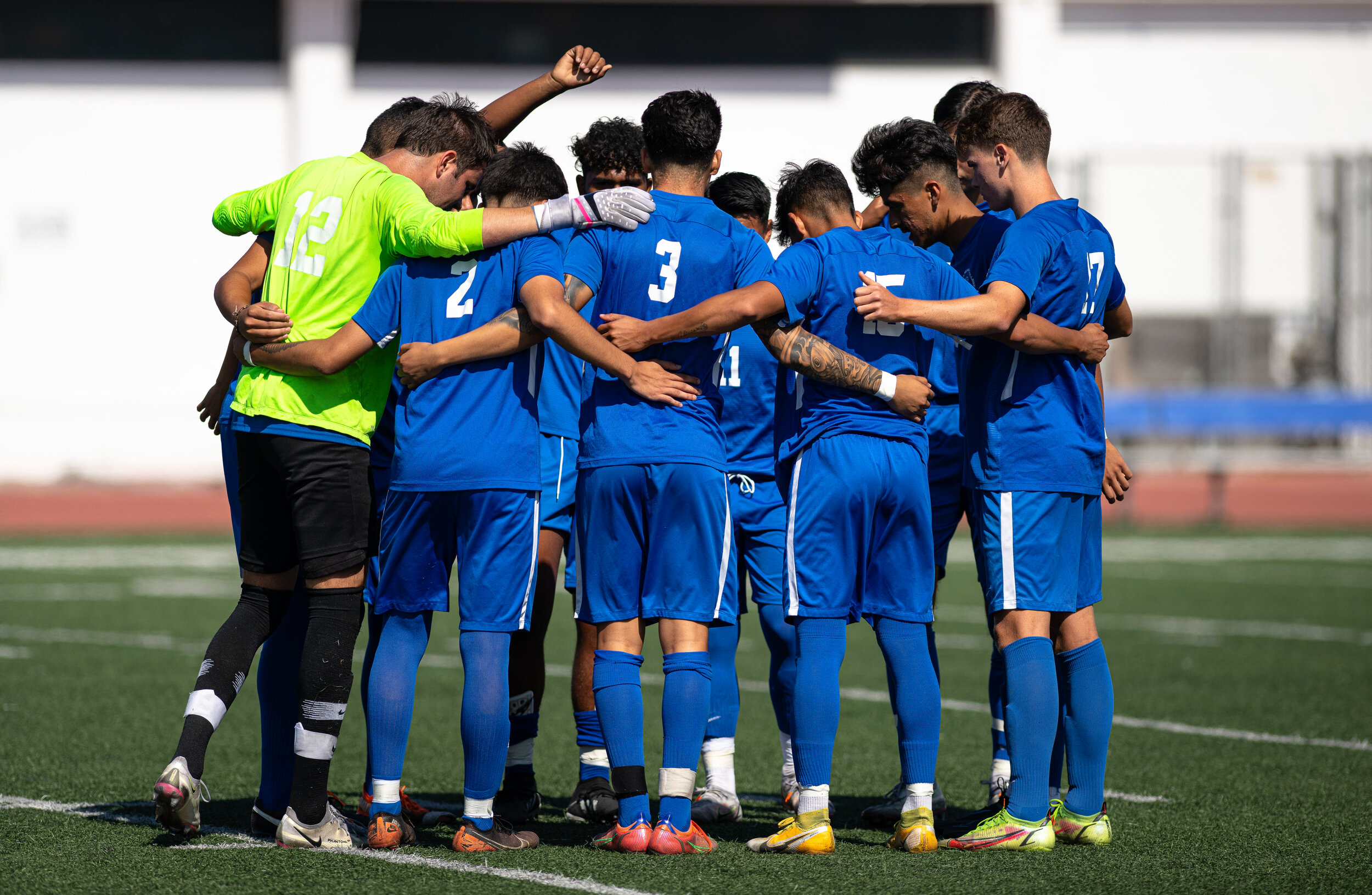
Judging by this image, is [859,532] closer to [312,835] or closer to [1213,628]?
[312,835]

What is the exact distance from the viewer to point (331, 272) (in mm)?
4574

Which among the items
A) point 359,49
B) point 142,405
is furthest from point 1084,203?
point 142,405

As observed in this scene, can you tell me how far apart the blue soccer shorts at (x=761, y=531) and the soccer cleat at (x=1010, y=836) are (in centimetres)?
121

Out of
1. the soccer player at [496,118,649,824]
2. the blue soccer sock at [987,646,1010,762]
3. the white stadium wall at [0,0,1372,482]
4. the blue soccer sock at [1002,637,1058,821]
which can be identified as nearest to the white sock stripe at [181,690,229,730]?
the soccer player at [496,118,649,824]

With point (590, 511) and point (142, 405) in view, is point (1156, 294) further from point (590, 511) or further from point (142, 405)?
point (590, 511)

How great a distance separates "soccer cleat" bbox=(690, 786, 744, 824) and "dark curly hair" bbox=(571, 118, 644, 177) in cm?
234

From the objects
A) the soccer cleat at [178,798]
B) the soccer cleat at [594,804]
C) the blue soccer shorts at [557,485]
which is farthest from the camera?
the blue soccer shorts at [557,485]

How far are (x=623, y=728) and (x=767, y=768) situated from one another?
6.61 ft

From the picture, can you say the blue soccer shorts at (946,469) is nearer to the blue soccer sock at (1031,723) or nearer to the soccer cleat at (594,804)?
the blue soccer sock at (1031,723)

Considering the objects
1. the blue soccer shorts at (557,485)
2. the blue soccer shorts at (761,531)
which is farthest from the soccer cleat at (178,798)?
the blue soccer shorts at (761,531)

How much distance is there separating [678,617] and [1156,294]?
2365cm

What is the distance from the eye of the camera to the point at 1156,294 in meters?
26.2

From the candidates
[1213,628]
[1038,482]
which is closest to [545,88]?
[1038,482]

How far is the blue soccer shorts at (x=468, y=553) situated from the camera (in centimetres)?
441
